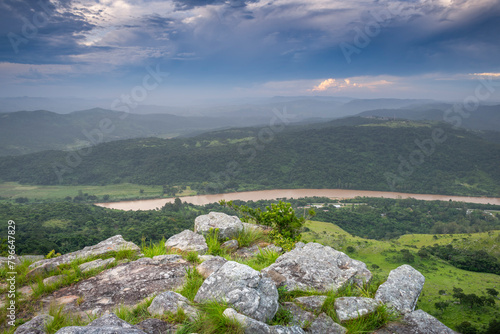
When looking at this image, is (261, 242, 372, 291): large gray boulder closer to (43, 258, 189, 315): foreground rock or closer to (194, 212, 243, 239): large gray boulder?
(43, 258, 189, 315): foreground rock

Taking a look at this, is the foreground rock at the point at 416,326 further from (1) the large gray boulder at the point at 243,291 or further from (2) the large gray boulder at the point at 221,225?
(2) the large gray boulder at the point at 221,225

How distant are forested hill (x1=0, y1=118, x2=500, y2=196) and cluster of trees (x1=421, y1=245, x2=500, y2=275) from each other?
62762 millimetres

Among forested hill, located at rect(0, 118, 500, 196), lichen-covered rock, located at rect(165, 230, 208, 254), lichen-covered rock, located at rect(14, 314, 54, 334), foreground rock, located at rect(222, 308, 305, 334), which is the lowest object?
forested hill, located at rect(0, 118, 500, 196)

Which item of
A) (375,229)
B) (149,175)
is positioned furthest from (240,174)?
(375,229)

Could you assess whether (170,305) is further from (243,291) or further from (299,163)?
(299,163)

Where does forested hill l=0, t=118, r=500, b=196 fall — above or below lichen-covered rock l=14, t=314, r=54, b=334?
below

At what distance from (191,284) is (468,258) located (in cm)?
7056

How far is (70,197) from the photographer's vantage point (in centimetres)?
10412

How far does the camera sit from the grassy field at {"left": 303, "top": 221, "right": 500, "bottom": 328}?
38719 mm

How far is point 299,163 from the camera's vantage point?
138 m

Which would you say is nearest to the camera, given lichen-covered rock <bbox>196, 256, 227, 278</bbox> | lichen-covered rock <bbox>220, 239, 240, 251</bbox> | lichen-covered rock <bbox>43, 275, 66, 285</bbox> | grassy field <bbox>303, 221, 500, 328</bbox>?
lichen-covered rock <bbox>196, 256, 227, 278</bbox>

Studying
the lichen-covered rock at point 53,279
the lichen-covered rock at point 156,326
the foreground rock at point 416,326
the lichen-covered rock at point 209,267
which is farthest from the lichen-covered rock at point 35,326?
the foreground rock at point 416,326

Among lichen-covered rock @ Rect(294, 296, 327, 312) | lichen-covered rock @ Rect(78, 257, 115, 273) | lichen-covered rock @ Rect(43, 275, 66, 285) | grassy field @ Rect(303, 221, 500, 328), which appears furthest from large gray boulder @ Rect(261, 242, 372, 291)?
grassy field @ Rect(303, 221, 500, 328)

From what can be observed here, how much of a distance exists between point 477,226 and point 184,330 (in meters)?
103
